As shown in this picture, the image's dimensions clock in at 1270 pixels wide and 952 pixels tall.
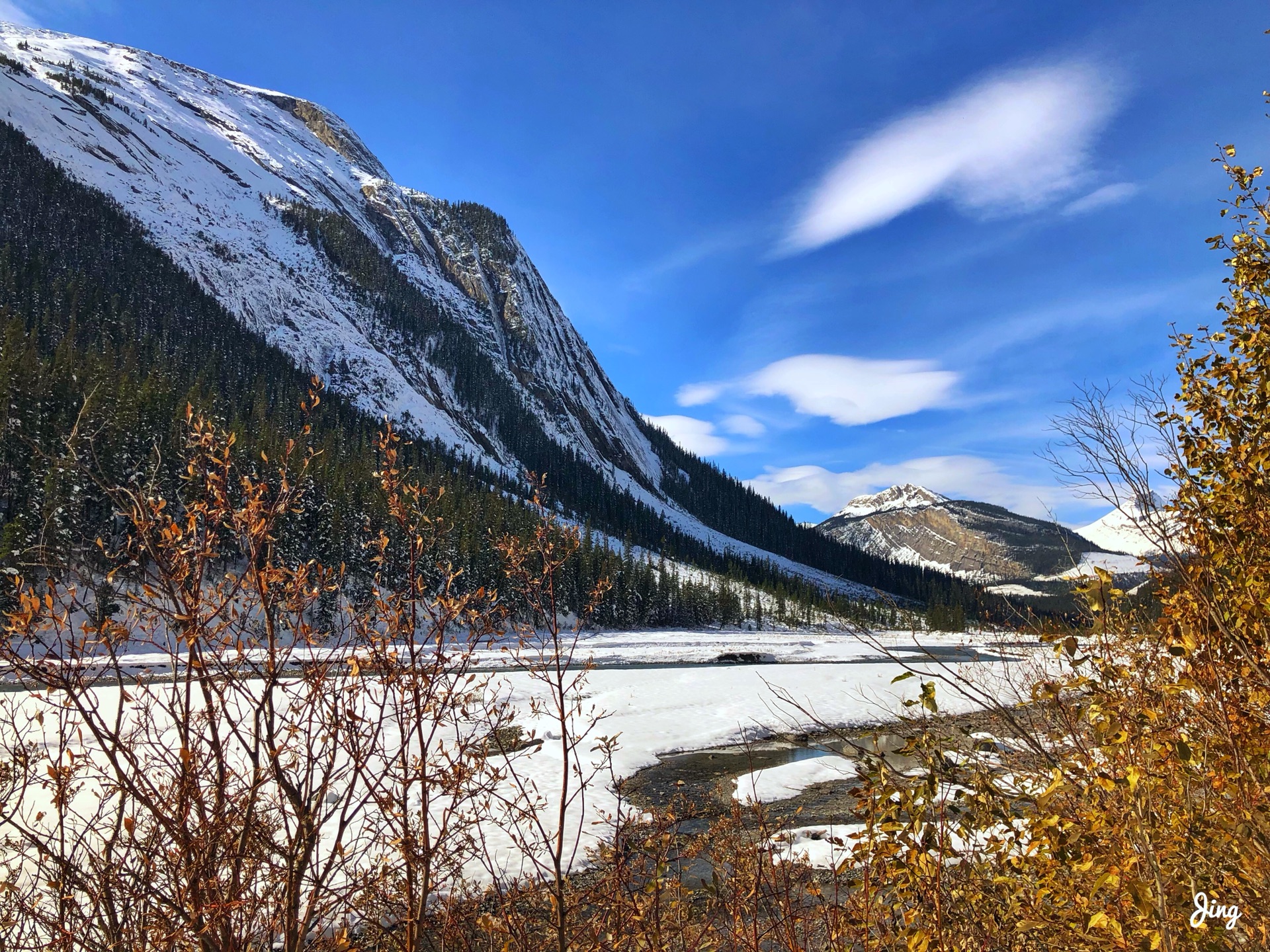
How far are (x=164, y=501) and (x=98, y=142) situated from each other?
7335 inches

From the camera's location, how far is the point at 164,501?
6.73ft

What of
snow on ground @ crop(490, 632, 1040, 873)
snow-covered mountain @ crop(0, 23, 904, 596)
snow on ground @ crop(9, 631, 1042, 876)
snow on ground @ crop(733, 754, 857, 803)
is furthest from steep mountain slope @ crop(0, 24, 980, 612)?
snow on ground @ crop(733, 754, 857, 803)

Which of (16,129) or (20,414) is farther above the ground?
(16,129)

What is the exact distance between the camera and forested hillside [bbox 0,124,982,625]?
36000 mm

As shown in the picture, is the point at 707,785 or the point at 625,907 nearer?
the point at 625,907

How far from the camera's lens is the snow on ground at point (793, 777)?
540 inches

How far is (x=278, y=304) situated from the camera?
12669 centimetres

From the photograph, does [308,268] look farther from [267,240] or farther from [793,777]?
[793,777]

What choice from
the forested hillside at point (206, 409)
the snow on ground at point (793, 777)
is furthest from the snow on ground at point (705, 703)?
the forested hillside at point (206, 409)

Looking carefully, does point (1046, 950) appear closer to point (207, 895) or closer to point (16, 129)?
point (207, 895)

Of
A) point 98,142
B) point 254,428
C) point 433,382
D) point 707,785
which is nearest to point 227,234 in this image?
point 98,142

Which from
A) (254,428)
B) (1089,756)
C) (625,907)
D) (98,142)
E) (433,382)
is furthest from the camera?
(433,382)

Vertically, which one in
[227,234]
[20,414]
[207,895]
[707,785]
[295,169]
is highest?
[295,169]

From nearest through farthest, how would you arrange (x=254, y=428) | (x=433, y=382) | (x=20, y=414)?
(x=20, y=414)
(x=254, y=428)
(x=433, y=382)
